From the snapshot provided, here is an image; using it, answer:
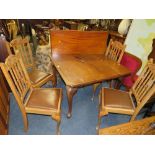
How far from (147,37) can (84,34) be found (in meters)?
1.08

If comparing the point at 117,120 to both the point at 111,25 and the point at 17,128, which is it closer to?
the point at 17,128

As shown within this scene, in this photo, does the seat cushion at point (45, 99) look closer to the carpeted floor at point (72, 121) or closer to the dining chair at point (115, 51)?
the carpeted floor at point (72, 121)

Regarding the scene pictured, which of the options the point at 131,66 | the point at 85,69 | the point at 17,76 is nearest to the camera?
the point at 17,76

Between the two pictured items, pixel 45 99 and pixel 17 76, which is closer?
pixel 17 76

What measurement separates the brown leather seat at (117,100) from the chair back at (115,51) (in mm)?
607

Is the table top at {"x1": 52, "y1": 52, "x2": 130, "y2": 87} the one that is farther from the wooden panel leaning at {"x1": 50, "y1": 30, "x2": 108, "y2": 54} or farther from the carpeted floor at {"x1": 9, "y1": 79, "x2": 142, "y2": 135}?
the carpeted floor at {"x1": 9, "y1": 79, "x2": 142, "y2": 135}

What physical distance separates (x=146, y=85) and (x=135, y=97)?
220 mm

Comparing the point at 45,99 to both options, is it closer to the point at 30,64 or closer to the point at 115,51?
the point at 30,64

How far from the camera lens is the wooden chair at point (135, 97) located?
1546 mm

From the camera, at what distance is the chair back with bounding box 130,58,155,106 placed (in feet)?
4.95

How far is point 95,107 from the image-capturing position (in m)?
2.33

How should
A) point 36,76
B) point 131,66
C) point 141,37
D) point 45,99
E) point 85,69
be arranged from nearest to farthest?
point 45,99
point 85,69
point 36,76
point 131,66
point 141,37

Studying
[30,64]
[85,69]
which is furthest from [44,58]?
[85,69]

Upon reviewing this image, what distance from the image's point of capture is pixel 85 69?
6.12ft
